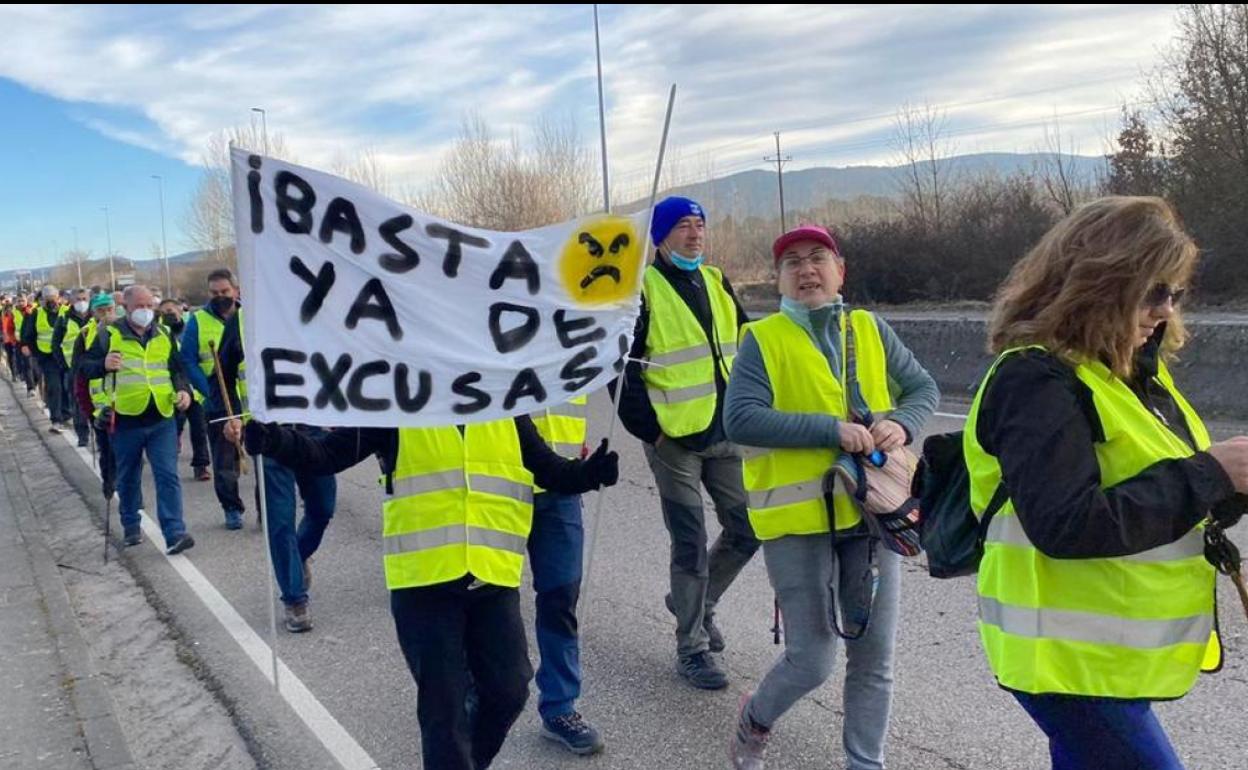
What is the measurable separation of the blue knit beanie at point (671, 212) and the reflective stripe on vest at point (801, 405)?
117 cm

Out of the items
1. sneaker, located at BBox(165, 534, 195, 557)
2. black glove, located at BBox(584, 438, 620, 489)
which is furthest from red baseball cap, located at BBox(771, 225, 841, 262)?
sneaker, located at BBox(165, 534, 195, 557)

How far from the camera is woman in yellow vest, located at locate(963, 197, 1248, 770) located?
6.83 ft

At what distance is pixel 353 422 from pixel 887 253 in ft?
68.4

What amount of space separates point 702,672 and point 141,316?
6.03m

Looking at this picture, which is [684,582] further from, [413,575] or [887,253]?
[887,253]

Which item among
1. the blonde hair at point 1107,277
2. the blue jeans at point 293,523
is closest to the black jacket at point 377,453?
the blonde hair at point 1107,277

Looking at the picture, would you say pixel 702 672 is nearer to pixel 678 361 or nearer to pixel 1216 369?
pixel 678 361

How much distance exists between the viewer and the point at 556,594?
4.10 m

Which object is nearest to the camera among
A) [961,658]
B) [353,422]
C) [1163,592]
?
[1163,592]

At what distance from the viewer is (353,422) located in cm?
338

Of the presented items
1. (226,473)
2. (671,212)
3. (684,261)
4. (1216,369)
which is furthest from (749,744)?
(1216,369)

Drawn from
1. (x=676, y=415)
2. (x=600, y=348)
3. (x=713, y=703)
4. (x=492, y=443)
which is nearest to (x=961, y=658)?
(x=713, y=703)

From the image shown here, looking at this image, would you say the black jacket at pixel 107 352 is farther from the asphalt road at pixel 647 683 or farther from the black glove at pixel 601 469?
the black glove at pixel 601 469

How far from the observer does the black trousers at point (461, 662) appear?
308cm
